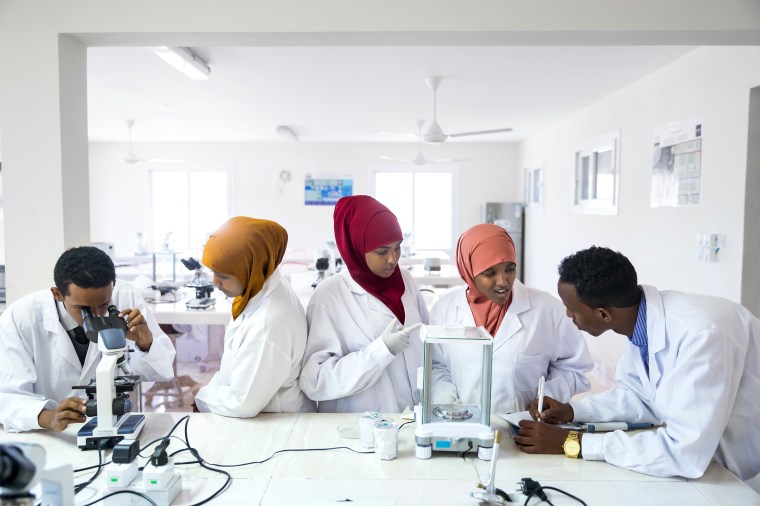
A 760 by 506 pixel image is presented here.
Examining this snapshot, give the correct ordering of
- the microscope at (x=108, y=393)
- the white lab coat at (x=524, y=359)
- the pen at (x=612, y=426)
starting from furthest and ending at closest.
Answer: the white lab coat at (x=524, y=359) → the pen at (x=612, y=426) → the microscope at (x=108, y=393)

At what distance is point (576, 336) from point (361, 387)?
793 millimetres

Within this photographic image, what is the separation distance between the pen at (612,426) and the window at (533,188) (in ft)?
20.4

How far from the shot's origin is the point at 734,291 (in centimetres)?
326

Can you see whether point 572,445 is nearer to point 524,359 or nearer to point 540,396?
point 540,396

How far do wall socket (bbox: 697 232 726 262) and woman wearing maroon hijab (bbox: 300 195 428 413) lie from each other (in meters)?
2.41

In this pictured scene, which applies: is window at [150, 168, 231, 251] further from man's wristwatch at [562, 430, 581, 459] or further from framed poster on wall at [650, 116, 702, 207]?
man's wristwatch at [562, 430, 581, 459]

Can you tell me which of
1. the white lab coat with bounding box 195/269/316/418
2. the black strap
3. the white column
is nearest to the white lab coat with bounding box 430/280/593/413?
the white lab coat with bounding box 195/269/316/418

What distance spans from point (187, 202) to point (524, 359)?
27.2ft

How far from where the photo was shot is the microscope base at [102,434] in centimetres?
154

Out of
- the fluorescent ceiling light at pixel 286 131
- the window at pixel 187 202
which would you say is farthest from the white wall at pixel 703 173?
the window at pixel 187 202

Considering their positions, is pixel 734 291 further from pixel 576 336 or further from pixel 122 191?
pixel 122 191

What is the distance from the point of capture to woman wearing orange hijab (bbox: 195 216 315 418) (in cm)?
174

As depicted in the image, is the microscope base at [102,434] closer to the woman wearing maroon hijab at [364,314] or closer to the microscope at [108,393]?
the microscope at [108,393]

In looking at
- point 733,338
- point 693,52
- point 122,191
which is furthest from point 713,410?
point 122,191
